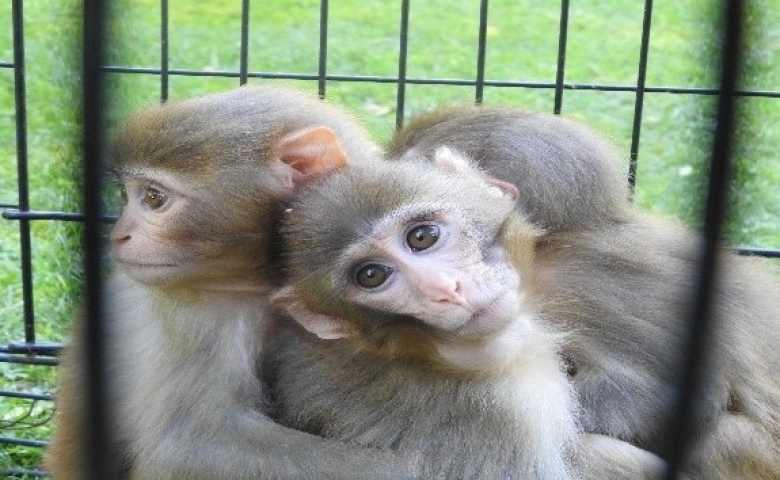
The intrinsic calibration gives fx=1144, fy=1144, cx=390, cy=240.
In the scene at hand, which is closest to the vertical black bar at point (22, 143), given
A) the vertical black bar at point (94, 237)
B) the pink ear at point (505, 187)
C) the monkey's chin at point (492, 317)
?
the pink ear at point (505, 187)

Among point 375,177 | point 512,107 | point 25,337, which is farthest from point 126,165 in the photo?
point 25,337

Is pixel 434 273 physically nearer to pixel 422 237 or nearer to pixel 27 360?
pixel 422 237

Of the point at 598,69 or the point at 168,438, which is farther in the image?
the point at 598,69

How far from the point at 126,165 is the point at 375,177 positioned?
0.45 metres

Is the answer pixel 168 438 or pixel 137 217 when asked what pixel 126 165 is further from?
pixel 168 438

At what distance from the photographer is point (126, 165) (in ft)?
6.59

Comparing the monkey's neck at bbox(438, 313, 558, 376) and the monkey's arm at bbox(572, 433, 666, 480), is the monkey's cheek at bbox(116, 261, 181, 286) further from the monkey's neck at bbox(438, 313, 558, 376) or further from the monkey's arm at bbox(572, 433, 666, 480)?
the monkey's arm at bbox(572, 433, 666, 480)

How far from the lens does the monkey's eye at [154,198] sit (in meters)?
2.01

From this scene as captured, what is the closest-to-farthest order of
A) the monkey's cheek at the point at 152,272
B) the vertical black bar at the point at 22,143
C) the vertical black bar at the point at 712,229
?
1. the vertical black bar at the point at 712,229
2. the monkey's cheek at the point at 152,272
3. the vertical black bar at the point at 22,143

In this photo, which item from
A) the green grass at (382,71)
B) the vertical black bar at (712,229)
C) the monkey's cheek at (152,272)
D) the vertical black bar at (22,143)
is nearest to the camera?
the vertical black bar at (712,229)

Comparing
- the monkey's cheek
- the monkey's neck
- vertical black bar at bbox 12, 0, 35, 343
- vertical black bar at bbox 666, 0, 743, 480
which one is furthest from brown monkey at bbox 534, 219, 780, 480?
vertical black bar at bbox 12, 0, 35, 343

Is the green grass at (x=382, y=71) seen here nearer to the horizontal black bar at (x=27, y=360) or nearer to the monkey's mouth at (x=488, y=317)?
the horizontal black bar at (x=27, y=360)

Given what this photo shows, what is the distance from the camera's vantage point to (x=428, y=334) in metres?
1.88

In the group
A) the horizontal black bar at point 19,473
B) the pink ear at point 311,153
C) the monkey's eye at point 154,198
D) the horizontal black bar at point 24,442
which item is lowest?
the horizontal black bar at point 19,473
